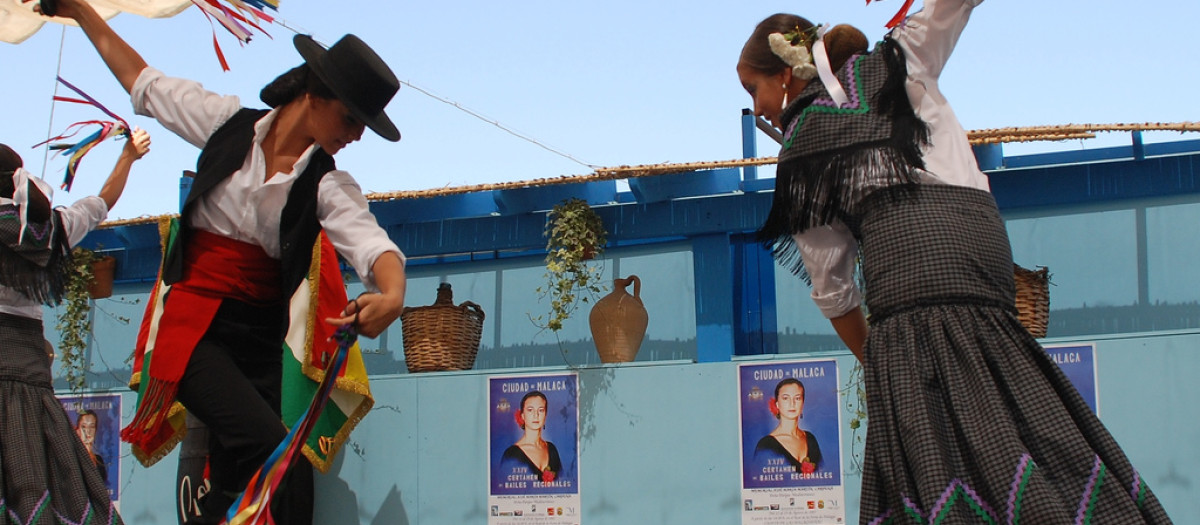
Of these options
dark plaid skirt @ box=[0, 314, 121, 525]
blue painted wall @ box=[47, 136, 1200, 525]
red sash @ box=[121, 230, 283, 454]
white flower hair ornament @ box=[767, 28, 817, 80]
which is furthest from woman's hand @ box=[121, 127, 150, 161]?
white flower hair ornament @ box=[767, 28, 817, 80]

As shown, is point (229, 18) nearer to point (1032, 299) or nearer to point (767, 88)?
point (767, 88)

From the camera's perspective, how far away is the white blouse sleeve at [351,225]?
225cm

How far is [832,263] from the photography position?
2.06m

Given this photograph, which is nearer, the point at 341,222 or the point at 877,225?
the point at 877,225

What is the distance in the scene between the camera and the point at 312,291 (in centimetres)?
249

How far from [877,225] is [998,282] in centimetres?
19

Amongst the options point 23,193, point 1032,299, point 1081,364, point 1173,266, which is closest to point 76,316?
point 23,193

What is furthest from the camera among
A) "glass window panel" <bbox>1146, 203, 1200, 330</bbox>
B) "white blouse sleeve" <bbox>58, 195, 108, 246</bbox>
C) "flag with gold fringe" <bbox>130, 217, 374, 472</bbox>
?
"glass window panel" <bbox>1146, 203, 1200, 330</bbox>

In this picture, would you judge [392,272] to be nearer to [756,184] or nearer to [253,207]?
[253,207]

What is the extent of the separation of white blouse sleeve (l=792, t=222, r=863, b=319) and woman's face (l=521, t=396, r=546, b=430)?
97.7 inches

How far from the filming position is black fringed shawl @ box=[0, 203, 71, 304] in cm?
319

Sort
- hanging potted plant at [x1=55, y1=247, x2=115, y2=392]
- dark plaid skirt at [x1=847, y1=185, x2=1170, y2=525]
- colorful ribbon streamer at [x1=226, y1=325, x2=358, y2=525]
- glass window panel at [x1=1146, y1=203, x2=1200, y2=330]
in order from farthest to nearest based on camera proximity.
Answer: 1. hanging potted plant at [x1=55, y1=247, x2=115, y2=392]
2. glass window panel at [x1=1146, y1=203, x2=1200, y2=330]
3. colorful ribbon streamer at [x1=226, y1=325, x2=358, y2=525]
4. dark plaid skirt at [x1=847, y1=185, x2=1170, y2=525]

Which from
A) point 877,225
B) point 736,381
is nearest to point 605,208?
point 736,381

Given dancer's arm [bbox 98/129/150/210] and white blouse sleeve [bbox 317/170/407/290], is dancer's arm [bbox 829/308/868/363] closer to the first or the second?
white blouse sleeve [bbox 317/170/407/290]
